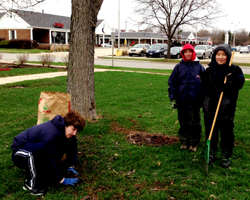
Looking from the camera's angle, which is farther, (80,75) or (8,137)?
(80,75)

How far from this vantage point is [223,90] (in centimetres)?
389

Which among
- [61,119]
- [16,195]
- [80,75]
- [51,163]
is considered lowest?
[16,195]

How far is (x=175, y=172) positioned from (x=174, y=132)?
1794 mm

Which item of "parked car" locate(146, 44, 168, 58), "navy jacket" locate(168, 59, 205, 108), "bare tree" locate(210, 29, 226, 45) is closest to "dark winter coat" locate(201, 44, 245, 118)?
"navy jacket" locate(168, 59, 205, 108)

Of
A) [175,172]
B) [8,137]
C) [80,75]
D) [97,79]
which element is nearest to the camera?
[175,172]

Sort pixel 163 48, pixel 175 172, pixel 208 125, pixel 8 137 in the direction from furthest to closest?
pixel 163 48, pixel 8 137, pixel 208 125, pixel 175 172

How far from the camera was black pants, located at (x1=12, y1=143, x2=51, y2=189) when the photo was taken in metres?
3.21

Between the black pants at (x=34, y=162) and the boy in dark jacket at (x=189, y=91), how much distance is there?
2.21m

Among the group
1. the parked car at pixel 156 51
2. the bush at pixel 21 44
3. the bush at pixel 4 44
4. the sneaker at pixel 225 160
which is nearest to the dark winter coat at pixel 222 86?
the sneaker at pixel 225 160

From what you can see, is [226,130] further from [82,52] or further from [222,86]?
[82,52]

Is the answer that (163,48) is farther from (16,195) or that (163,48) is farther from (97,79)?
(16,195)

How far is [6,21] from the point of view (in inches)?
1876

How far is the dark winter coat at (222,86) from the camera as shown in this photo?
12.6 feet

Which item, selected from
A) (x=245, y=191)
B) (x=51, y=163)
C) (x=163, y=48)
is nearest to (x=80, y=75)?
(x=51, y=163)
